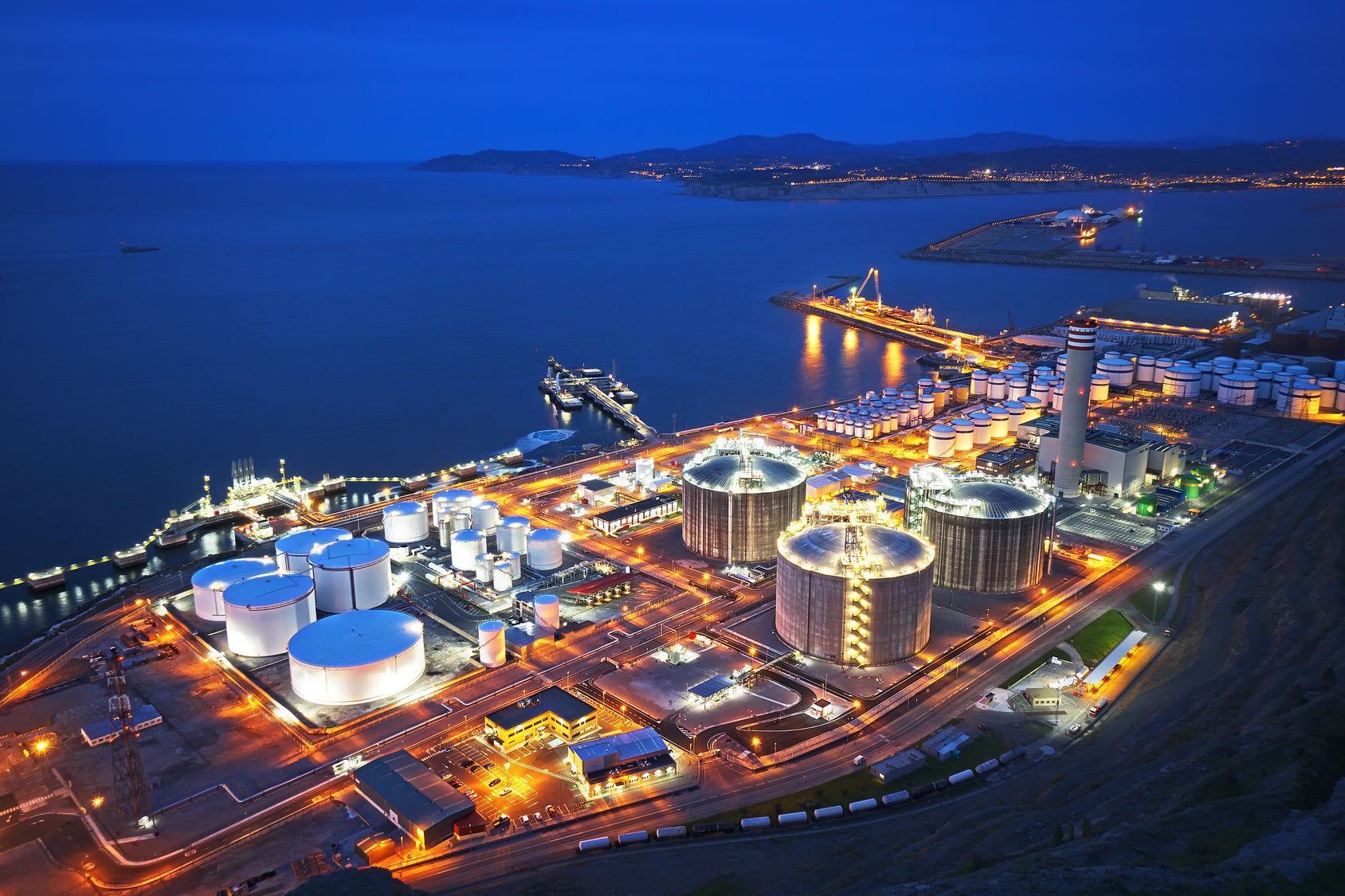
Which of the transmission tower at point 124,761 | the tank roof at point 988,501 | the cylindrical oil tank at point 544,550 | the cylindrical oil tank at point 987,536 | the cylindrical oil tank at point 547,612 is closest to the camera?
the transmission tower at point 124,761

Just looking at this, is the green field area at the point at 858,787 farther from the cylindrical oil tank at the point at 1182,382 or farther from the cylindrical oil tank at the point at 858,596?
the cylindrical oil tank at the point at 1182,382

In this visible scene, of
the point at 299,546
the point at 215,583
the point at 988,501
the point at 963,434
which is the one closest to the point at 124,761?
the point at 215,583

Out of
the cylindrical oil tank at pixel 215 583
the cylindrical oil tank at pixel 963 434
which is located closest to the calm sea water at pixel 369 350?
the cylindrical oil tank at pixel 215 583

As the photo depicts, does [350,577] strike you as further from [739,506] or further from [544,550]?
[739,506]

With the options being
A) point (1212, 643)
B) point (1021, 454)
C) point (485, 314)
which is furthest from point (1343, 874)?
point (485, 314)

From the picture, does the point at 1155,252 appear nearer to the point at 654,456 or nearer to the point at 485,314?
the point at 485,314

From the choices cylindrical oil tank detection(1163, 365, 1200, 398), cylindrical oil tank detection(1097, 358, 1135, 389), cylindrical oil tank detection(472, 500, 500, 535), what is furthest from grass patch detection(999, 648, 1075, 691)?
cylindrical oil tank detection(1097, 358, 1135, 389)
